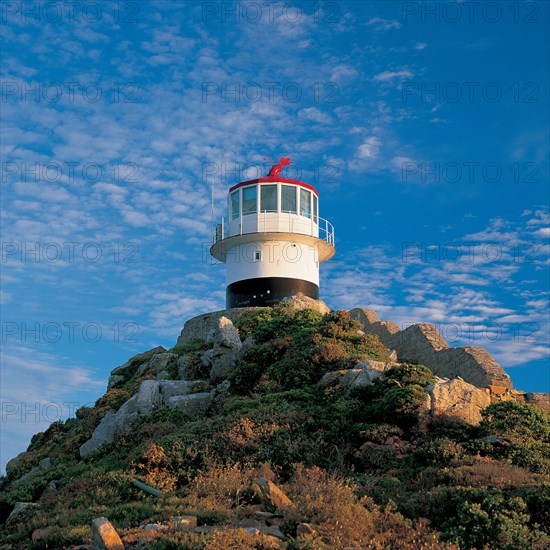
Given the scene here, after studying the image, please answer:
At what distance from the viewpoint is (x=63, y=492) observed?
13.5 metres

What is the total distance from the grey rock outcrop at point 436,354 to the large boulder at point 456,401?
17.9ft

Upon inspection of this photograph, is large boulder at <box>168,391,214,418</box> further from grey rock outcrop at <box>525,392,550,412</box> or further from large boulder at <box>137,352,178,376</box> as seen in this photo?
grey rock outcrop at <box>525,392,550,412</box>

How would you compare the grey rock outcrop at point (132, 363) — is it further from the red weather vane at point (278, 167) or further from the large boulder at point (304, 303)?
the red weather vane at point (278, 167)

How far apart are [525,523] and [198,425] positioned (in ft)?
25.9

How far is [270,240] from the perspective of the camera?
2878 centimetres

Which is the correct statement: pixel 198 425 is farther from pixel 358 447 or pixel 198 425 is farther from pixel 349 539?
pixel 349 539

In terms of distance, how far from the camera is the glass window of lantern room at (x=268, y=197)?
28797mm

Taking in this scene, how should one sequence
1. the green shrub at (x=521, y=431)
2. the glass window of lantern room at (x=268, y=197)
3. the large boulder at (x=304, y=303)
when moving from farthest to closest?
the glass window of lantern room at (x=268, y=197) → the large boulder at (x=304, y=303) → the green shrub at (x=521, y=431)

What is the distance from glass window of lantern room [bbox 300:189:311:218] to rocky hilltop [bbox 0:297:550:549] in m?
7.81

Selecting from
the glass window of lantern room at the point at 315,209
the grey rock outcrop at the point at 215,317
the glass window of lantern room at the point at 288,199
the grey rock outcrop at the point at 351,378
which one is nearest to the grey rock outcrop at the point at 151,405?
the grey rock outcrop at the point at 351,378

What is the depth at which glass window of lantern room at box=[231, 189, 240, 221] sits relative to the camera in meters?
29.9

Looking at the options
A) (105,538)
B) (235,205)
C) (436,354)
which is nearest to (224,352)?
(436,354)

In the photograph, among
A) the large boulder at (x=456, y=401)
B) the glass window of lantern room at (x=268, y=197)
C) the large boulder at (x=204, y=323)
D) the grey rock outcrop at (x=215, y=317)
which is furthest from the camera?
the glass window of lantern room at (x=268, y=197)

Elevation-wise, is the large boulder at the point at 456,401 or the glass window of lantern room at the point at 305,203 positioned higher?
the glass window of lantern room at the point at 305,203
